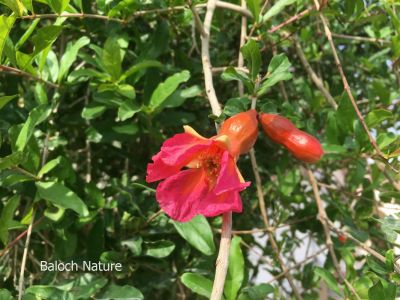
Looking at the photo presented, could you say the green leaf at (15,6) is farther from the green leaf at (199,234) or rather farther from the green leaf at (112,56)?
the green leaf at (199,234)

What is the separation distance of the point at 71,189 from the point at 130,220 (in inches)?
5.0

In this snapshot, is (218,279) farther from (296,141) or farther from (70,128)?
(70,128)

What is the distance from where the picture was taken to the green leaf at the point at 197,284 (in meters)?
0.73

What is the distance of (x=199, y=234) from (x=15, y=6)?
1.57 ft

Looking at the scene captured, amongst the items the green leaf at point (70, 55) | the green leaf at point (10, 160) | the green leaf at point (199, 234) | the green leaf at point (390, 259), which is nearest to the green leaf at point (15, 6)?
the green leaf at point (70, 55)

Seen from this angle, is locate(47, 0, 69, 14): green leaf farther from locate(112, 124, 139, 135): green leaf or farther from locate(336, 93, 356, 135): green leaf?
locate(336, 93, 356, 135): green leaf

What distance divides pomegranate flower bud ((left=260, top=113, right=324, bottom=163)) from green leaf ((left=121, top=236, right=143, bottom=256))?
0.33 meters

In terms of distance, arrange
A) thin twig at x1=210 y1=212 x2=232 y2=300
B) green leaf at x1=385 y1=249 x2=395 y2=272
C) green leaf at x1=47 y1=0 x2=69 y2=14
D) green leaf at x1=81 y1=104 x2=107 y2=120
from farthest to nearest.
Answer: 1. green leaf at x1=81 y1=104 x2=107 y2=120
2. green leaf at x1=47 y1=0 x2=69 y2=14
3. green leaf at x1=385 y1=249 x2=395 y2=272
4. thin twig at x1=210 y1=212 x2=232 y2=300

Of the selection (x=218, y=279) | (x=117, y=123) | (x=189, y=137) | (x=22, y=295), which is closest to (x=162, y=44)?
(x=117, y=123)

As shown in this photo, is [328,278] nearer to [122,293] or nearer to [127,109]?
[122,293]

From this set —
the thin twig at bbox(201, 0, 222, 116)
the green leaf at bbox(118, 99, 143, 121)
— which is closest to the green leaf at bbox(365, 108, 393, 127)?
the thin twig at bbox(201, 0, 222, 116)

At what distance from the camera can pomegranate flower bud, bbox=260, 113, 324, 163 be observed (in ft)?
2.45

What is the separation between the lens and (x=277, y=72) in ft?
2.50

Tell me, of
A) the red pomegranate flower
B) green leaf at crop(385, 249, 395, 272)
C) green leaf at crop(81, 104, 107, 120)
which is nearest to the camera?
the red pomegranate flower
